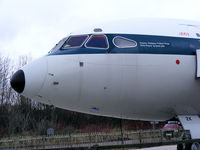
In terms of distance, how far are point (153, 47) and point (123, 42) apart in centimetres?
91

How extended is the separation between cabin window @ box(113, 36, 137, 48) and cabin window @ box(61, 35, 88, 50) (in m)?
0.93

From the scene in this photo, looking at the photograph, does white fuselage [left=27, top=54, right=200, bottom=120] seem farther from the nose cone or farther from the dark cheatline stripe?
the nose cone

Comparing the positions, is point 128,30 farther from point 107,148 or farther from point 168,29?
point 107,148

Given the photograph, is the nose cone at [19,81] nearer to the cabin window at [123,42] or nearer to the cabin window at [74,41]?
A: the cabin window at [74,41]

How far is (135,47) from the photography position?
35.0 ft

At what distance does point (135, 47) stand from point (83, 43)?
1552 mm

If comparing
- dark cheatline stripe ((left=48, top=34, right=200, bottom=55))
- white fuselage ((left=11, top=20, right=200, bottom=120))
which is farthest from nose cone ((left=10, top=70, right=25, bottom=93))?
dark cheatline stripe ((left=48, top=34, right=200, bottom=55))

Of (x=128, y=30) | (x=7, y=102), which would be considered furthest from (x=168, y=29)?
(x=7, y=102)

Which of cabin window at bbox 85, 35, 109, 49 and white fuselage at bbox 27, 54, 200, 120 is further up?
cabin window at bbox 85, 35, 109, 49

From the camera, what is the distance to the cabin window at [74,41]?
1078 cm

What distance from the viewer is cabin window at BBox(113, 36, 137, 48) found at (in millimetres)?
10696

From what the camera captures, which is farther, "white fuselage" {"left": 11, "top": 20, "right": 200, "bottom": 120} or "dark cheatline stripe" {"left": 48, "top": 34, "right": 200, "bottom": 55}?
"dark cheatline stripe" {"left": 48, "top": 34, "right": 200, "bottom": 55}

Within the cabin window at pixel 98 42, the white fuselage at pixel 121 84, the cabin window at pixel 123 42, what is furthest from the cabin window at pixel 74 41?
the cabin window at pixel 123 42

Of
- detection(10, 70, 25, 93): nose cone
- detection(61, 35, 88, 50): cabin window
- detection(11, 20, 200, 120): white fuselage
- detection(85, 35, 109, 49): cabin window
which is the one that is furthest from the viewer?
detection(61, 35, 88, 50): cabin window
